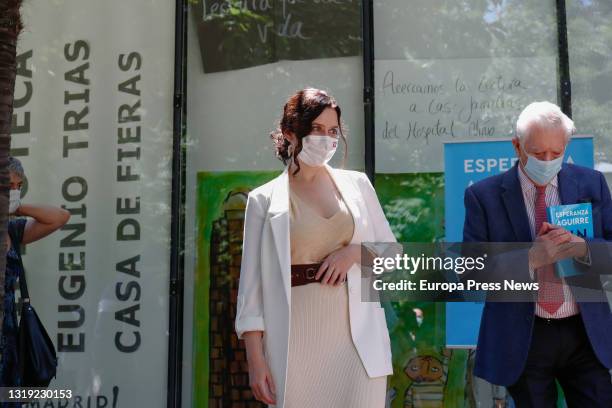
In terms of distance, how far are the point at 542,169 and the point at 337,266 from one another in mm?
1015

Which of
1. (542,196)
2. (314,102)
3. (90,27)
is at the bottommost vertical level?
(542,196)

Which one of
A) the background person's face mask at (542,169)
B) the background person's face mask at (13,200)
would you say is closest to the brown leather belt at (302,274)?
the background person's face mask at (542,169)

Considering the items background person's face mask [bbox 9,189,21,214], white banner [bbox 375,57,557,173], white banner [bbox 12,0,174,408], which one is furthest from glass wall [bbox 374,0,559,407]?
background person's face mask [bbox 9,189,21,214]

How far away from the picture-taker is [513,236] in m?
3.87

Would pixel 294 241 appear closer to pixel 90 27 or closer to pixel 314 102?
pixel 314 102

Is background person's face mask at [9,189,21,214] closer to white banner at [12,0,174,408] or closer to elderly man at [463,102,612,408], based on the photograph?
white banner at [12,0,174,408]

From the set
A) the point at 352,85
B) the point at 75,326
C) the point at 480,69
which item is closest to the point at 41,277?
the point at 75,326

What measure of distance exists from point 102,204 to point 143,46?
1277mm

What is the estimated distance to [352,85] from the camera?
6.59 m

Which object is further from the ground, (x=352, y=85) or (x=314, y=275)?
(x=352, y=85)

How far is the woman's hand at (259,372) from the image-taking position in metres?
3.51

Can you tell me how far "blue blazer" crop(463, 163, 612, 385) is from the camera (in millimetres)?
3717

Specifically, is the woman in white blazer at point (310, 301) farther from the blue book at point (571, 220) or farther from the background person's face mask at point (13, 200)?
the background person's face mask at point (13, 200)

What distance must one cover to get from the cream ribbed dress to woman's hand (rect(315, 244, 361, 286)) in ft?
0.15
